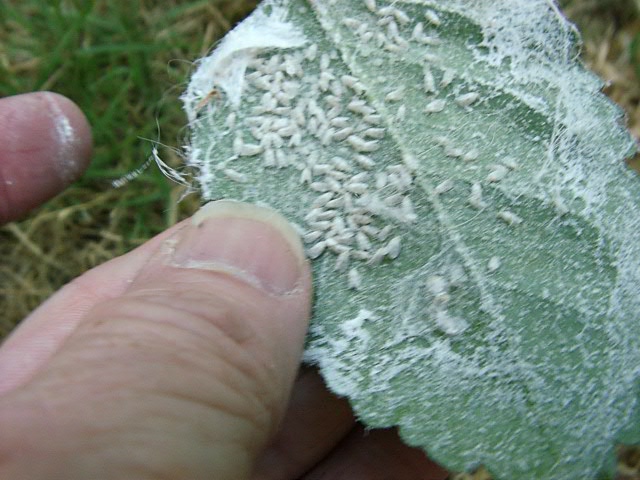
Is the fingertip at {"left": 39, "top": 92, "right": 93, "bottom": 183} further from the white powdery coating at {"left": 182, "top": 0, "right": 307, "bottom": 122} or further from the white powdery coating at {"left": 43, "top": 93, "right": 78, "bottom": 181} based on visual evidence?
the white powdery coating at {"left": 182, "top": 0, "right": 307, "bottom": 122}

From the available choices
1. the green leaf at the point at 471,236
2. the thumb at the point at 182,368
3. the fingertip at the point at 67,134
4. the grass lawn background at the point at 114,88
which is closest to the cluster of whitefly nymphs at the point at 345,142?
the green leaf at the point at 471,236

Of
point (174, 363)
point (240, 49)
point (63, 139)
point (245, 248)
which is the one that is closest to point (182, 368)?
point (174, 363)

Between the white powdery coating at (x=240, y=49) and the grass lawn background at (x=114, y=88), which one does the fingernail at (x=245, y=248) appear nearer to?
the white powdery coating at (x=240, y=49)

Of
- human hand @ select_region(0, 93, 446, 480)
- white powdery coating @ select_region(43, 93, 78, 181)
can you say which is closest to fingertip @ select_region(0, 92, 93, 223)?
white powdery coating @ select_region(43, 93, 78, 181)

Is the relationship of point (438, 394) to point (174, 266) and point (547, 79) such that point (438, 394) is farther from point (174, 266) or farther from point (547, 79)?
point (547, 79)

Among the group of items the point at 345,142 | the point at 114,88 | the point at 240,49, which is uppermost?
the point at 240,49

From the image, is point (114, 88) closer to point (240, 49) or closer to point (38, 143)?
point (38, 143)
